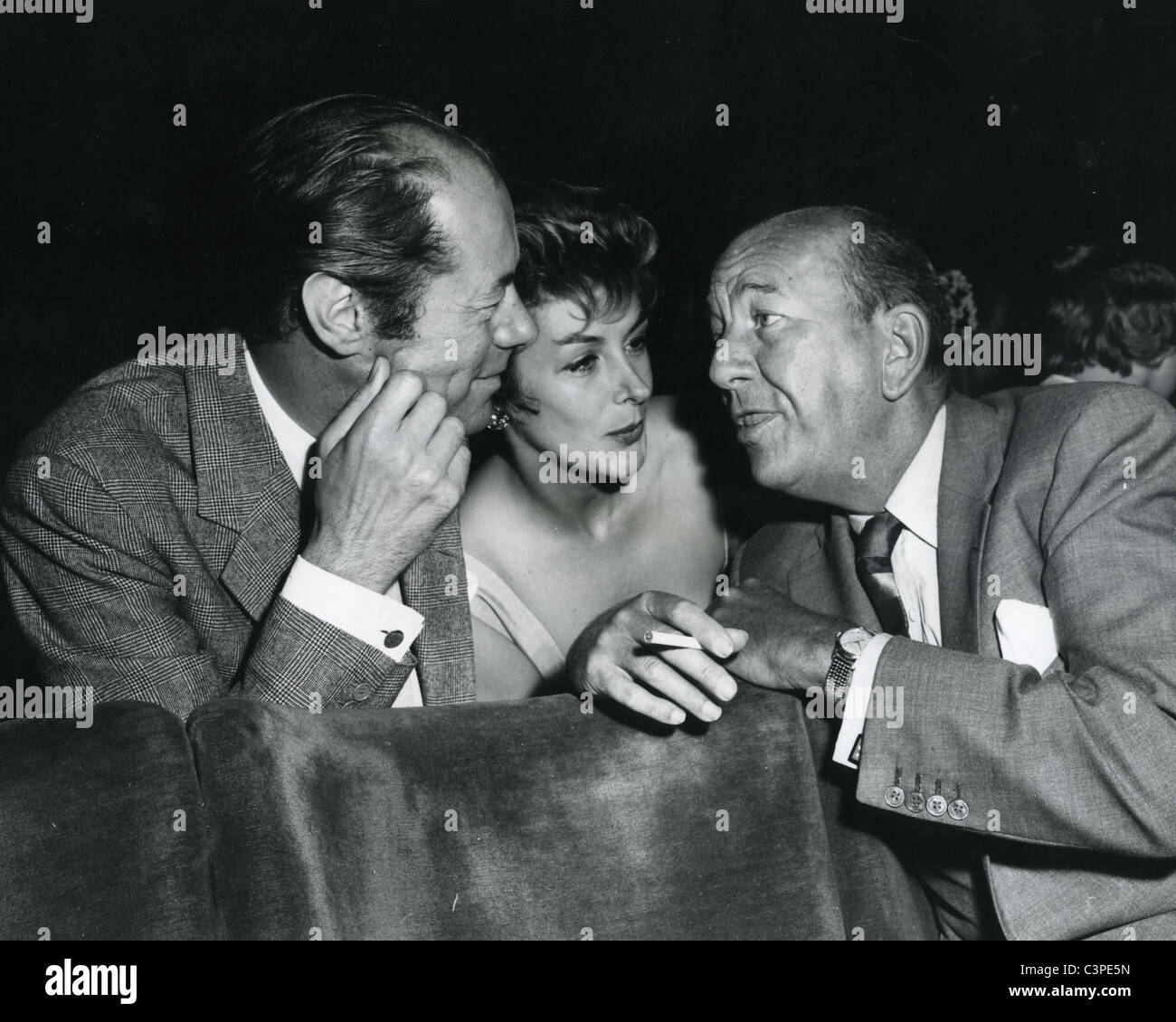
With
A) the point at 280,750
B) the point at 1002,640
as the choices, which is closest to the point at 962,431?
the point at 1002,640

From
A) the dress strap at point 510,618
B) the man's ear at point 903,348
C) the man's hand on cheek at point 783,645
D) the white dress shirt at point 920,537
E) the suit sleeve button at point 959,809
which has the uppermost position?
the man's ear at point 903,348

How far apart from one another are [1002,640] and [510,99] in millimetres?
1859

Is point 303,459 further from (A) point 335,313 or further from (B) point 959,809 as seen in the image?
(B) point 959,809

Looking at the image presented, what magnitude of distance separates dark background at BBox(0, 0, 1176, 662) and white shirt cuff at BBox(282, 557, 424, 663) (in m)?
0.77

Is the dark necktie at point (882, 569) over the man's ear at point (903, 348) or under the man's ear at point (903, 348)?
under

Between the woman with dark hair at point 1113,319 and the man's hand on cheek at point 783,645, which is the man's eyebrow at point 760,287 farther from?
the woman with dark hair at point 1113,319

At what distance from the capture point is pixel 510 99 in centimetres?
276

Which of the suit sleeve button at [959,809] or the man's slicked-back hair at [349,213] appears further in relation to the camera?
the man's slicked-back hair at [349,213]

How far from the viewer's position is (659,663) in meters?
1.46

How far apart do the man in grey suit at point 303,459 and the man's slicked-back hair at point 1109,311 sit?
175 centimetres

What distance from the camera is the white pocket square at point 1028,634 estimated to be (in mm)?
1544

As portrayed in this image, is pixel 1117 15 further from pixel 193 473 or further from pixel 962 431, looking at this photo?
pixel 193 473

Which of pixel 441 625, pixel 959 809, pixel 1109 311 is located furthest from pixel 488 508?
pixel 1109 311

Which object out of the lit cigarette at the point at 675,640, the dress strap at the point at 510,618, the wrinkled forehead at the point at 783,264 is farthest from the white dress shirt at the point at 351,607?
the wrinkled forehead at the point at 783,264
